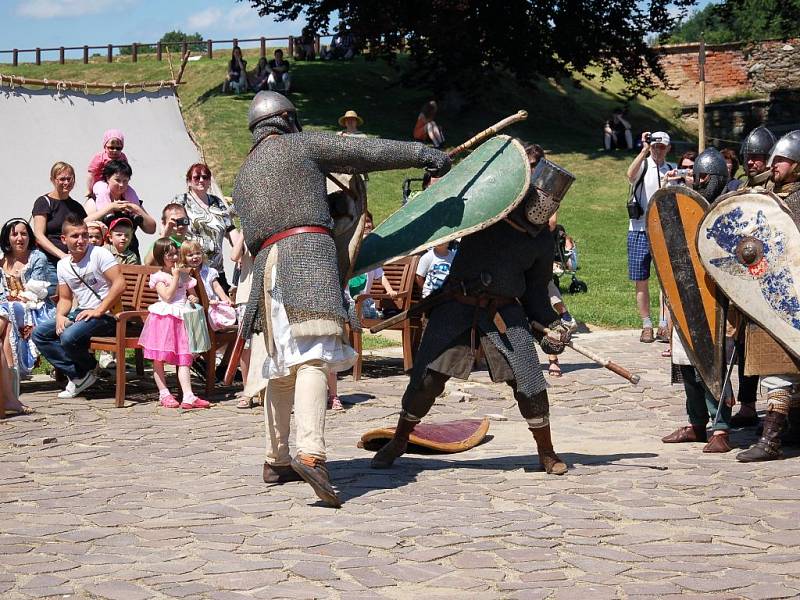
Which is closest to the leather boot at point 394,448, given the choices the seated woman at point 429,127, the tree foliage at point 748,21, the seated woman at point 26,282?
the seated woman at point 26,282

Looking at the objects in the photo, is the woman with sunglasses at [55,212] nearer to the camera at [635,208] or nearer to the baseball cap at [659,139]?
the camera at [635,208]

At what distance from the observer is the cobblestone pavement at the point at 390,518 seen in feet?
14.0

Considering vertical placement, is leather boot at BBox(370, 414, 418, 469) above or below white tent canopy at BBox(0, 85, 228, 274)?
below

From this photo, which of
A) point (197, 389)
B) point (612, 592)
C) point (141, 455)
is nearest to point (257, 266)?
point (141, 455)

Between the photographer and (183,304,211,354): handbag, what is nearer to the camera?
(183,304,211,354): handbag

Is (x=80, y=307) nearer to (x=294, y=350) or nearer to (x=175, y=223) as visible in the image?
(x=175, y=223)

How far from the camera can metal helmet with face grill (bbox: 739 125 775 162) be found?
7.14 metres

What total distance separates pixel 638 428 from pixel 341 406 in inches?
77.9

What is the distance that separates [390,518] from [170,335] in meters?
3.68

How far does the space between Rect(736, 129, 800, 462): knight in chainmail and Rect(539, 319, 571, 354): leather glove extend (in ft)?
3.71

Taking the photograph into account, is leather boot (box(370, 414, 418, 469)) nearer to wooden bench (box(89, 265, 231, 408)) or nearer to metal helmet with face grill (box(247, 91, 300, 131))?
metal helmet with face grill (box(247, 91, 300, 131))

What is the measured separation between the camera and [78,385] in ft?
28.9

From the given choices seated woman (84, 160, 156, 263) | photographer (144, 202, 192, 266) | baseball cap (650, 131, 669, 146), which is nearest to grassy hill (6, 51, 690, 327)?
baseball cap (650, 131, 669, 146)

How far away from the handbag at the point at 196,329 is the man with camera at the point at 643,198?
152 inches
